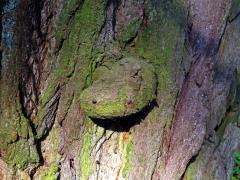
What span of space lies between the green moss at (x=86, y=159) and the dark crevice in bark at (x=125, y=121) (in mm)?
78

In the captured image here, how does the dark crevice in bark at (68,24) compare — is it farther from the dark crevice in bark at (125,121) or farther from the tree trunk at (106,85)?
the dark crevice in bark at (125,121)

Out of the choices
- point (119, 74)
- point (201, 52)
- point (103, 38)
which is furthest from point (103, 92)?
point (201, 52)

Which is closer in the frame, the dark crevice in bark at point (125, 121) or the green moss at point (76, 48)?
the green moss at point (76, 48)

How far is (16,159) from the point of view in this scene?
4.69ft

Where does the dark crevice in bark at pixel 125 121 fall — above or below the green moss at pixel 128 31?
below

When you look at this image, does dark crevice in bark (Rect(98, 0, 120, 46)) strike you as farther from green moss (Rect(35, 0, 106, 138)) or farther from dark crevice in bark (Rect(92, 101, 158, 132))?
dark crevice in bark (Rect(92, 101, 158, 132))

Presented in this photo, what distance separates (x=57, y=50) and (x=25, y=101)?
0.23 m

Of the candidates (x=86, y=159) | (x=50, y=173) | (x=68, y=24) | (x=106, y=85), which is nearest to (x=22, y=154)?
(x=50, y=173)

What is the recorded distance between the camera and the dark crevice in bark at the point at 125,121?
1.51m

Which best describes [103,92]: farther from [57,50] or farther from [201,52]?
[201,52]

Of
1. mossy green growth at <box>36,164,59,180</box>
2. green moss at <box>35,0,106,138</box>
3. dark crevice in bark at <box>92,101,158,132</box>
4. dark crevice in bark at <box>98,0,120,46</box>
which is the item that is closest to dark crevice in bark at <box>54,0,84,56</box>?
green moss at <box>35,0,106,138</box>

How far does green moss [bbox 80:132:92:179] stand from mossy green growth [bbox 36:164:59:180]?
11 centimetres

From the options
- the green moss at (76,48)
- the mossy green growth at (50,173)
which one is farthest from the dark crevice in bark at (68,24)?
the mossy green growth at (50,173)

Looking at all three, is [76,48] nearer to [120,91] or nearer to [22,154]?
[120,91]
